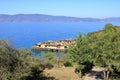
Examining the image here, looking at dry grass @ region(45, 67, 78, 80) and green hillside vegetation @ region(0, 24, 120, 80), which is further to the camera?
dry grass @ region(45, 67, 78, 80)

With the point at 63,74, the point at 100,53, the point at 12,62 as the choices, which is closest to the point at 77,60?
the point at 63,74

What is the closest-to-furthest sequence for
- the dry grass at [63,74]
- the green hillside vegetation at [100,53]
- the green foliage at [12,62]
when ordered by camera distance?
1. the green foliage at [12,62]
2. the green hillside vegetation at [100,53]
3. the dry grass at [63,74]

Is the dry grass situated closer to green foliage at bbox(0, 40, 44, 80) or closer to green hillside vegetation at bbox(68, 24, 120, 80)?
green hillside vegetation at bbox(68, 24, 120, 80)

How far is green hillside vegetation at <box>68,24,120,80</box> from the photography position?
31.9m

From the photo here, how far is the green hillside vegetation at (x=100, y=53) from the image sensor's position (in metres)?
31.9

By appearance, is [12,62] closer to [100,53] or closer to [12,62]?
[12,62]

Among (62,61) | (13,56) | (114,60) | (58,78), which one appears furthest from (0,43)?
(62,61)

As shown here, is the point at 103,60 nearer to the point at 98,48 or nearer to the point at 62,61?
the point at 98,48

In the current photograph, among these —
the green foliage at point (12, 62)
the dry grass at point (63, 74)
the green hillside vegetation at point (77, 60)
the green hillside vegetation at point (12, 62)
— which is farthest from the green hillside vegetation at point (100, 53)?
the green foliage at point (12, 62)

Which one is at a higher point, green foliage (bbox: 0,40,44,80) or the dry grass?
green foliage (bbox: 0,40,44,80)

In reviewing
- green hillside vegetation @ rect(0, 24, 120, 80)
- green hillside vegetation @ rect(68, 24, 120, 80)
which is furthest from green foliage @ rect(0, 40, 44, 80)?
green hillside vegetation @ rect(68, 24, 120, 80)

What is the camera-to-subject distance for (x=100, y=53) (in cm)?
3238

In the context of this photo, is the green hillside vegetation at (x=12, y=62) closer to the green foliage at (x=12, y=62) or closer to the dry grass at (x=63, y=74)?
the green foliage at (x=12, y=62)

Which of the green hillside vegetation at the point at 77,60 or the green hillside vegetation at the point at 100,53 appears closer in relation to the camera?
the green hillside vegetation at the point at 77,60
